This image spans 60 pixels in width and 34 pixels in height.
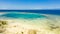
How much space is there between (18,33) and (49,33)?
0.83m

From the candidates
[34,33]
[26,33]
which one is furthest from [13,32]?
[34,33]

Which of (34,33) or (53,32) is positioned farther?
(53,32)

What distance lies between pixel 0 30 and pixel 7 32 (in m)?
0.19

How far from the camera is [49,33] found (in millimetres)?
3330

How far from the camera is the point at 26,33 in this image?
123 inches

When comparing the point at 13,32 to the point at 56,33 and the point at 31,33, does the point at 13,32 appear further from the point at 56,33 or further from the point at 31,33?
the point at 56,33

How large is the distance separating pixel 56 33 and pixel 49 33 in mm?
196

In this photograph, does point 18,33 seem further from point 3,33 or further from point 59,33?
point 59,33

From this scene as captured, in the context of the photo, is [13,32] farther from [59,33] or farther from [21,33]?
[59,33]

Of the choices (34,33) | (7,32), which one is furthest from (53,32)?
(7,32)

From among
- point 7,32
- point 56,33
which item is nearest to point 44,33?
point 56,33

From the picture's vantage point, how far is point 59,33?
3.36 meters

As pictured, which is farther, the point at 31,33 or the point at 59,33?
the point at 59,33

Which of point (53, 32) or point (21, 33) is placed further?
point (53, 32)
